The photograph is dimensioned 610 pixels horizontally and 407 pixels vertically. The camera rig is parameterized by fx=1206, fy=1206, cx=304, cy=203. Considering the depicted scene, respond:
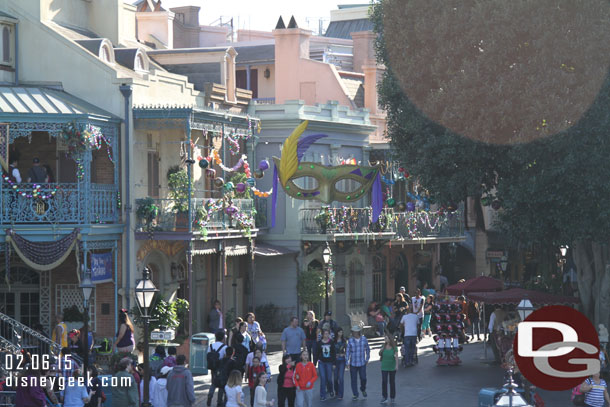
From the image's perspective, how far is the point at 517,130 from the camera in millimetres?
26859

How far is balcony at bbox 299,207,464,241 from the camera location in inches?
1500

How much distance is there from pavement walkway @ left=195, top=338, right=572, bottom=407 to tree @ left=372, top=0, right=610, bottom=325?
3.45 metres

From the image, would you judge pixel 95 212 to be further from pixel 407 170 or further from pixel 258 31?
pixel 258 31

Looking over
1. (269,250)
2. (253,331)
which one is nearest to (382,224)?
(269,250)

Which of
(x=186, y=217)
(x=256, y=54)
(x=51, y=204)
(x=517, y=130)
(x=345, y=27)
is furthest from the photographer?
(x=345, y=27)

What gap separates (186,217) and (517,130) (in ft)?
30.4

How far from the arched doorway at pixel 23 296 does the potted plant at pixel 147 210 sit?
3.04 metres

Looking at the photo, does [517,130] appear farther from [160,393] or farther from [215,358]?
[160,393]

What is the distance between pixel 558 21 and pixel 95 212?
11951 millimetres

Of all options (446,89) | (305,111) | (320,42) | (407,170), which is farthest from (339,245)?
(320,42)

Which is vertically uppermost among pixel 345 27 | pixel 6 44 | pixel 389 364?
pixel 345 27

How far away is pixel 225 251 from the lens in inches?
1315

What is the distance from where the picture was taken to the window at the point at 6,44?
30.9m

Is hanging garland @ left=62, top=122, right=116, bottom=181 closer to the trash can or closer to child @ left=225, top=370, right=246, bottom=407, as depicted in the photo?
the trash can
